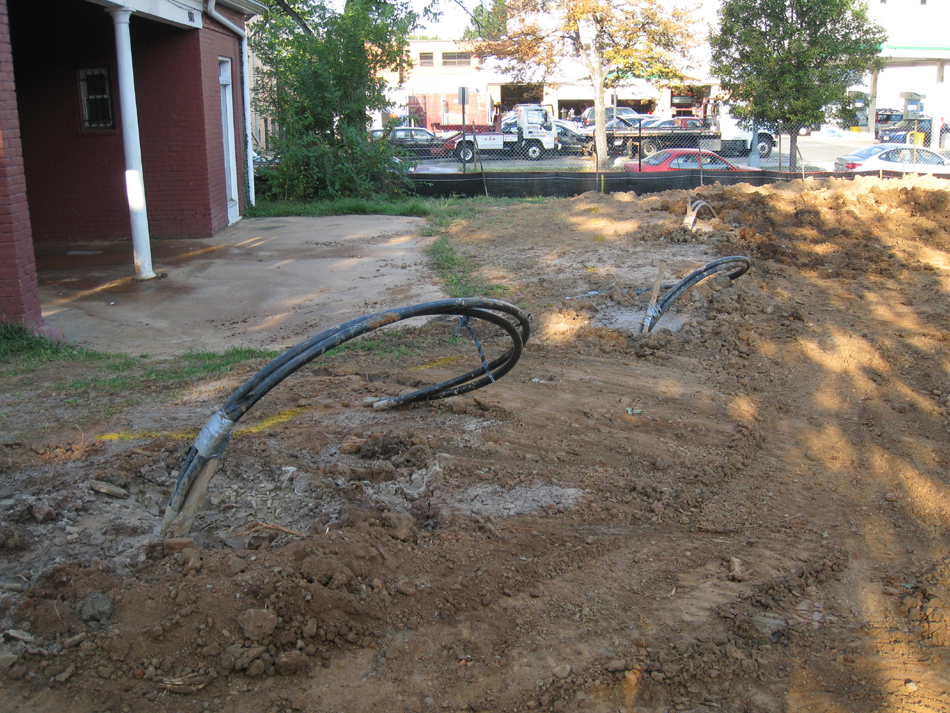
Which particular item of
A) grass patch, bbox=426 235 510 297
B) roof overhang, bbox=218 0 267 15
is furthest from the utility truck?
grass patch, bbox=426 235 510 297

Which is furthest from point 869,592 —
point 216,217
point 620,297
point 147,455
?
point 216,217

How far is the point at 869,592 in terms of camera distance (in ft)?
12.4

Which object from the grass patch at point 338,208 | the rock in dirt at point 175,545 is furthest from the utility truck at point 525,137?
the rock in dirt at point 175,545

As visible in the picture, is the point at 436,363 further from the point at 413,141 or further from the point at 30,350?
the point at 413,141

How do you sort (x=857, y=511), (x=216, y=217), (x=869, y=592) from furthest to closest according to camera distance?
(x=216, y=217) < (x=857, y=511) < (x=869, y=592)

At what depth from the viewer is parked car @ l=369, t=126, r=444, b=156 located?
1971cm

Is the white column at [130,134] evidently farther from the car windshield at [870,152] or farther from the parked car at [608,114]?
the parked car at [608,114]

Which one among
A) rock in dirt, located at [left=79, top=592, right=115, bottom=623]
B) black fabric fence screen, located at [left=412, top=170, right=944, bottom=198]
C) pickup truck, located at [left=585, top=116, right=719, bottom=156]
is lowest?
rock in dirt, located at [left=79, top=592, right=115, bottom=623]

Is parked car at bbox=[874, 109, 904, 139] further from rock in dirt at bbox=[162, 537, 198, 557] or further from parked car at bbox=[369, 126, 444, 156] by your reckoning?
rock in dirt at bbox=[162, 537, 198, 557]

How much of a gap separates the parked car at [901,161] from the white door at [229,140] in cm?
1557

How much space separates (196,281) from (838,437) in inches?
312

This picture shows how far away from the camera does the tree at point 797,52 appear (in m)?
23.2

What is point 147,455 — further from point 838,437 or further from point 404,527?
point 838,437

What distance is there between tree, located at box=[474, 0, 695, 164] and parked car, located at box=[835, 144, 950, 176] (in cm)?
817
